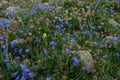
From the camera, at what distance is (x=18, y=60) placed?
14.6 ft

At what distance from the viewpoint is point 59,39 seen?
519 centimetres

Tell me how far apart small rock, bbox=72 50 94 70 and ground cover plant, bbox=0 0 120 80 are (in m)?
0.05

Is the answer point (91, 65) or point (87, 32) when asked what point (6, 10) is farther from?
point (91, 65)

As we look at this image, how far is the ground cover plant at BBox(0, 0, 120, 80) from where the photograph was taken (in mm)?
4305

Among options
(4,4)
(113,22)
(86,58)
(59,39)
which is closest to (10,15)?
(4,4)

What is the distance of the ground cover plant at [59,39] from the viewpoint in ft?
14.1

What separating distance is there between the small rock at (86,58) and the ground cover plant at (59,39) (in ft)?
0.18

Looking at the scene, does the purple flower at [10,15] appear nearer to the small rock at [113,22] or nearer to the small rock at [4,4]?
the small rock at [4,4]

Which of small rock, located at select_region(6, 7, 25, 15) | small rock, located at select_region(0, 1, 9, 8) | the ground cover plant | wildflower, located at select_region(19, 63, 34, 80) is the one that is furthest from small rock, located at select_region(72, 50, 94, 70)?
small rock, located at select_region(0, 1, 9, 8)

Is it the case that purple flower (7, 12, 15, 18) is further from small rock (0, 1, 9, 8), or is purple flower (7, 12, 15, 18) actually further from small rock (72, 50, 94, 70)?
small rock (72, 50, 94, 70)

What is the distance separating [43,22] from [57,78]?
6.21 feet

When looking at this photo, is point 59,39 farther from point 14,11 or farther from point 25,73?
point 14,11

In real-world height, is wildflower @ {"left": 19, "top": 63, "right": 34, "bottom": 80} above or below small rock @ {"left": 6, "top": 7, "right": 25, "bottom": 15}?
below

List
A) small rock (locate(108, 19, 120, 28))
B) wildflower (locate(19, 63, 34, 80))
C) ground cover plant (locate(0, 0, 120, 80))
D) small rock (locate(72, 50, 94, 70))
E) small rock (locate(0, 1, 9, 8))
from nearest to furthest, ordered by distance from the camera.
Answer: wildflower (locate(19, 63, 34, 80)), ground cover plant (locate(0, 0, 120, 80)), small rock (locate(72, 50, 94, 70)), small rock (locate(108, 19, 120, 28)), small rock (locate(0, 1, 9, 8))
